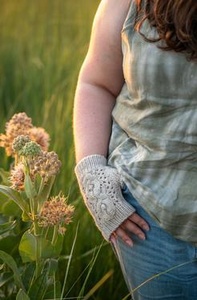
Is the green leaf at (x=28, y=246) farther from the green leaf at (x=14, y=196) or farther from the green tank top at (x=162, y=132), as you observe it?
the green tank top at (x=162, y=132)

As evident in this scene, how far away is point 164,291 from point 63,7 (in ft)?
12.2

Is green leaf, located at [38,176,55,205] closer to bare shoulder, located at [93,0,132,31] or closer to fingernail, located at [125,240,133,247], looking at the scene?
fingernail, located at [125,240,133,247]

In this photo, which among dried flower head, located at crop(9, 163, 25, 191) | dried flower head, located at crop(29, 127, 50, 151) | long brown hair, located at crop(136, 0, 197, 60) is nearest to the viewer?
long brown hair, located at crop(136, 0, 197, 60)

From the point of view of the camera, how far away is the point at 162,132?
5.10ft

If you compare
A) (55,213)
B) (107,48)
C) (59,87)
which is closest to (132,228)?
(55,213)

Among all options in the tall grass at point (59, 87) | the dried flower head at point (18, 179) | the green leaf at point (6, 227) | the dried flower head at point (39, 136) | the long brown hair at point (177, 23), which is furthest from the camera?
the tall grass at point (59, 87)

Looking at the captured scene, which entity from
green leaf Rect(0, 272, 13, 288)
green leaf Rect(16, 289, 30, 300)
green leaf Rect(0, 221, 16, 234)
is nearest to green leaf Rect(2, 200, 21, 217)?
green leaf Rect(0, 221, 16, 234)

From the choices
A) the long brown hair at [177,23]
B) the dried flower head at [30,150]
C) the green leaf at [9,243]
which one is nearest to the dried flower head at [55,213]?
the dried flower head at [30,150]

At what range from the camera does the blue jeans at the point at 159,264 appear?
1.58 metres

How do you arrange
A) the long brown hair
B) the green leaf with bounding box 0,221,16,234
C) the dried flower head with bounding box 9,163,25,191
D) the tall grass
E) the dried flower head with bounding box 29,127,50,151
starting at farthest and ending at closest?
the tall grass → the dried flower head with bounding box 29,127,50,151 → the green leaf with bounding box 0,221,16,234 → the dried flower head with bounding box 9,163,25,191 → the long brown hair

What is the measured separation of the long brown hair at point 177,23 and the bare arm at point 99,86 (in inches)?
6.0

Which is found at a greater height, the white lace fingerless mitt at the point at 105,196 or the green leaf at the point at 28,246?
the white lace fingerless mitt at the point at 105,196

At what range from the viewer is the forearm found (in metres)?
1.74

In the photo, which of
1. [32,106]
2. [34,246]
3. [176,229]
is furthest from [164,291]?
[32,106]
